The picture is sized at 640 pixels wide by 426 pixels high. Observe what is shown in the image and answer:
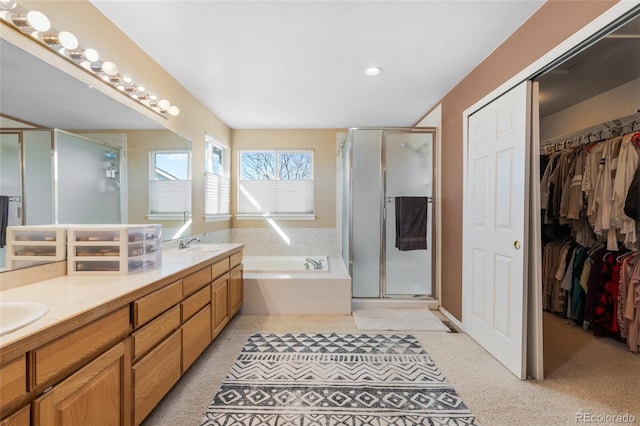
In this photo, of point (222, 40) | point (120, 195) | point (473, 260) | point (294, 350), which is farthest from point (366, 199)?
point (120, 195)

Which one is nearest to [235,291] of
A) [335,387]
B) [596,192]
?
[335,387]

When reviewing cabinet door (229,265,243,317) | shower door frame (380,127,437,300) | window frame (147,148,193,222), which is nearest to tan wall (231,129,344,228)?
shower door frame (380,127,437,300)

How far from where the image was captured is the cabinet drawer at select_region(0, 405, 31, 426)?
767mm

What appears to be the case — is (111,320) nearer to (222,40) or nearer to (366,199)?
(222,40)

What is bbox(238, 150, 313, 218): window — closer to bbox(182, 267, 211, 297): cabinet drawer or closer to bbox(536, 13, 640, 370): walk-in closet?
bbox(182, 267, 211, 297): cabinet drawer

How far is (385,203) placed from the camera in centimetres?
337

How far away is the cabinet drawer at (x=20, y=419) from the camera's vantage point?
2.52 ft

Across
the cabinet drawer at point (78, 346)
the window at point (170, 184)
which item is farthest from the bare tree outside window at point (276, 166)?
the cabinet drawer at point (78, 346)

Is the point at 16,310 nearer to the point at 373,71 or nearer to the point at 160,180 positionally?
the point at 160,180

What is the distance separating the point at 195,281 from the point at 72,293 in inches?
28.8

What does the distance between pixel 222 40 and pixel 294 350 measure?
8.20 ft

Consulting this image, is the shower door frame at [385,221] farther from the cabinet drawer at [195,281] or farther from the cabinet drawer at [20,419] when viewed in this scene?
the cabinet drawer at [20,419]

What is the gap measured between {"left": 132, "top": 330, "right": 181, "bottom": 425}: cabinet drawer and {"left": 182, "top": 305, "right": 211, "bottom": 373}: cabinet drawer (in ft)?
0.24

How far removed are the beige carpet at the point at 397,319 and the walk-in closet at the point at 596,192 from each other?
Result: 934 millimetres
